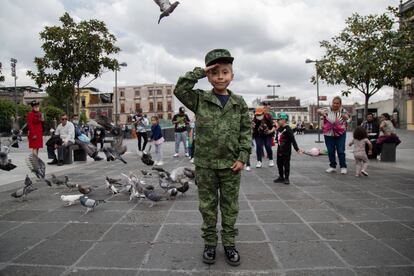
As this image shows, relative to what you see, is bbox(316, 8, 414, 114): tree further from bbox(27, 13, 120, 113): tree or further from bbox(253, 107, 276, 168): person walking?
bbox(27, 13, 120, 113): tree

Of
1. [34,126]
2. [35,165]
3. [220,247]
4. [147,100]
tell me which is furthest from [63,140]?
[147,100]

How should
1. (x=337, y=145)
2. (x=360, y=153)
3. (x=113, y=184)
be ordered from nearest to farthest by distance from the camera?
(x=113, y=184), (x=360, y=153), (x=337, y=145)

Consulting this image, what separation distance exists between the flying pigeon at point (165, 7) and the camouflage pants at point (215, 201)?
2204 mm

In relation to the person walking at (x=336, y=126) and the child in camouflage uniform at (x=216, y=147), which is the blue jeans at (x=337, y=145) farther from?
the child in camouflage uniform at (x=216, y=147)

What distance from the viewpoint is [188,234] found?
371 centimetres

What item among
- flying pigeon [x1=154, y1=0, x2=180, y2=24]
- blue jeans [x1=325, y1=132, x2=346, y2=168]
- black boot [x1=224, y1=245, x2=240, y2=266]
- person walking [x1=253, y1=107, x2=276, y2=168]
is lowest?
black boot [x1=224, y1=245, x2=240, y2=266]

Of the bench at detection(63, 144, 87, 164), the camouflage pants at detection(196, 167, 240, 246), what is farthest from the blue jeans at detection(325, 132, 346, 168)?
the bench at detection(63, 144, 87, 164)

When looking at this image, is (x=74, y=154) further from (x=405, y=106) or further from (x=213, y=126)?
(x=405, y=106)

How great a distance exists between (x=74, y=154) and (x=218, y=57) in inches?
381

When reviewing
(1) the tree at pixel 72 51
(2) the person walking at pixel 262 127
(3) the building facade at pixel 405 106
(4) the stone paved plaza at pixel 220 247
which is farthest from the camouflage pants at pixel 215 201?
(3) the building facade at pixel 405 106

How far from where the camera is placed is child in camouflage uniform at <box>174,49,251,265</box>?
300 cm

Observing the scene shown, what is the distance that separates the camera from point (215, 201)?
310 cm

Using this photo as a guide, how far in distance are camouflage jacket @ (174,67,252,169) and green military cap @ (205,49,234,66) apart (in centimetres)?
13

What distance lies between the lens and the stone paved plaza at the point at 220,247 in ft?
9.37
